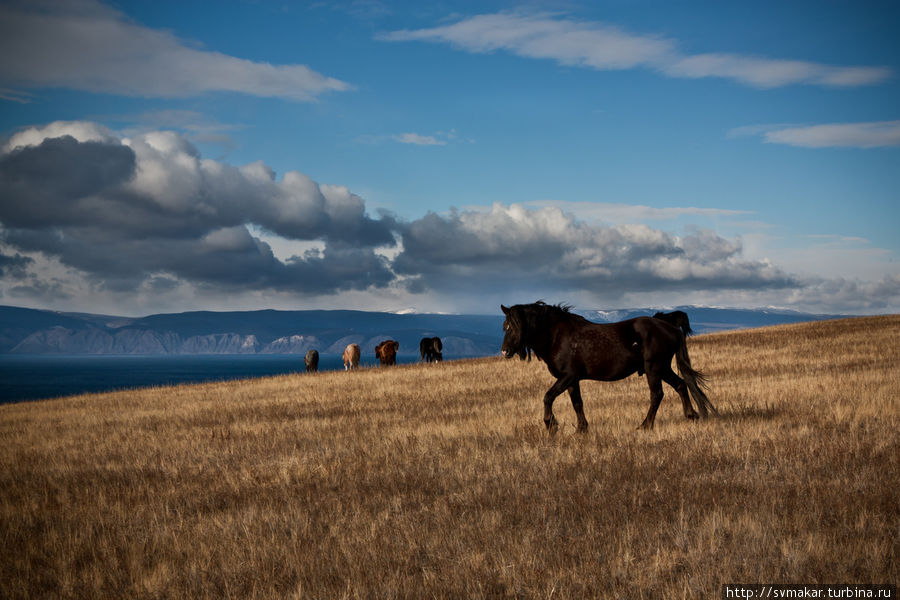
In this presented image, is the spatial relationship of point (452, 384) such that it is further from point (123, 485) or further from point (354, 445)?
point (123, 485)

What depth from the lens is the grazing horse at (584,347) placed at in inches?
440

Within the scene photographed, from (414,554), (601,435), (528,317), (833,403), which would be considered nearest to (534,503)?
(414,554)

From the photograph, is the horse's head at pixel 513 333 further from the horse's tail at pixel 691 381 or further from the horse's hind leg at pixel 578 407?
the horse's tail at pixel 691 381

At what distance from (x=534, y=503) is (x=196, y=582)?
3488 millimetres

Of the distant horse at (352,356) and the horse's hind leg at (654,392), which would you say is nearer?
the horse's hind leg at (654,392)

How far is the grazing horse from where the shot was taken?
11.2 meters

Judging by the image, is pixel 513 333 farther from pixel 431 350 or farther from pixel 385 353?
pixel 431 350

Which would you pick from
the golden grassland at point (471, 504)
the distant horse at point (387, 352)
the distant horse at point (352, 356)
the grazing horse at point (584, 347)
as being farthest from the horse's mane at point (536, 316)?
the distant horse at point (352, 356)

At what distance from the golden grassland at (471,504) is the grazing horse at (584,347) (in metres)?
0.78

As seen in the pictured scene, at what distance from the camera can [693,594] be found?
15.0 feet

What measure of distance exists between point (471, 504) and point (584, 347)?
4.80 metres

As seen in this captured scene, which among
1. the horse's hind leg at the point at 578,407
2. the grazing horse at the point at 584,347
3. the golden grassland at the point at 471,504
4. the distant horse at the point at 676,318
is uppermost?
the distant horse at the point at 676,318

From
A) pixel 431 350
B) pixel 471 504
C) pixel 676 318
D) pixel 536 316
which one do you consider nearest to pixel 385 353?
pixel 431 350

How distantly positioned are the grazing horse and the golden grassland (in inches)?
30.6
